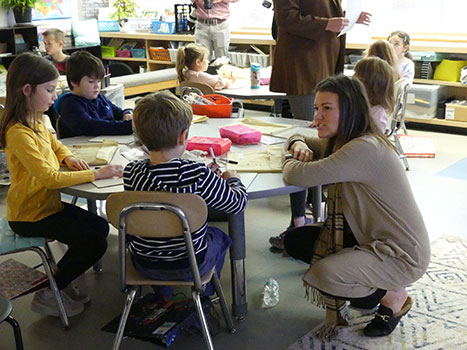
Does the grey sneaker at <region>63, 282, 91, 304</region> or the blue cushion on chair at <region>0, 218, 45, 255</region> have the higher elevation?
the blue cushion on chair at <region>0, 218, 45, 255</region>

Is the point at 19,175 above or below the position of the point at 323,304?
above

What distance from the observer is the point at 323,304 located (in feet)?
7.66

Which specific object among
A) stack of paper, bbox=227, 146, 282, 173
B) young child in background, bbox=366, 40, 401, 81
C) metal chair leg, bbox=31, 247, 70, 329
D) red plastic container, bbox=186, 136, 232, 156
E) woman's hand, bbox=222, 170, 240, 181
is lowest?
metal chair leg, bbox=31, 247, 70, 329

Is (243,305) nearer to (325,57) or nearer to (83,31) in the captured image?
(325,57)

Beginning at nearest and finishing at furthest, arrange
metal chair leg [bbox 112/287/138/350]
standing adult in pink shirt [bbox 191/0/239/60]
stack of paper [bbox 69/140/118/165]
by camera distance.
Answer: metal chair leg [bbox 112/287/138/350] < stack of paper [bbox 69/140/118/165] < standing adult in pink shirt [bbox 191/0/239/60]

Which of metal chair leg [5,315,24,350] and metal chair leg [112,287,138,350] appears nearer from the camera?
metal chair leg [5,315,24,350]

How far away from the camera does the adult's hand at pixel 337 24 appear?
10.5 feet

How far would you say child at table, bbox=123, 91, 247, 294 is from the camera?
1928 mm

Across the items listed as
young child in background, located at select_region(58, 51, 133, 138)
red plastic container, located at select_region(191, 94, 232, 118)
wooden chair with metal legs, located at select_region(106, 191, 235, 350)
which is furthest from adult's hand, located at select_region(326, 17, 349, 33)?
wooden chair with metal legs, located at select_region(106, 191, 235, 350)

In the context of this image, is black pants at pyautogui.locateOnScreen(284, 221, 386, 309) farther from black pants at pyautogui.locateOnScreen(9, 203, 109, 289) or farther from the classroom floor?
black pants at pyautogui.locateOnScreen(9, 203, 109, 289)

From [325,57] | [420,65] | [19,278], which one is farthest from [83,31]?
[19,278]

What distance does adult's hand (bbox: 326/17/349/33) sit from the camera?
3189mm

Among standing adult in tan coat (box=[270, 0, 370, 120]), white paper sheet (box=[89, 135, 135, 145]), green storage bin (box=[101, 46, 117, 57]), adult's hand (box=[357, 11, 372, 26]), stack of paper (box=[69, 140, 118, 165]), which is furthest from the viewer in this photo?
green storage bin (box=[101, 46, 117, 57])

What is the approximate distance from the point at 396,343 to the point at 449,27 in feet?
15.5
